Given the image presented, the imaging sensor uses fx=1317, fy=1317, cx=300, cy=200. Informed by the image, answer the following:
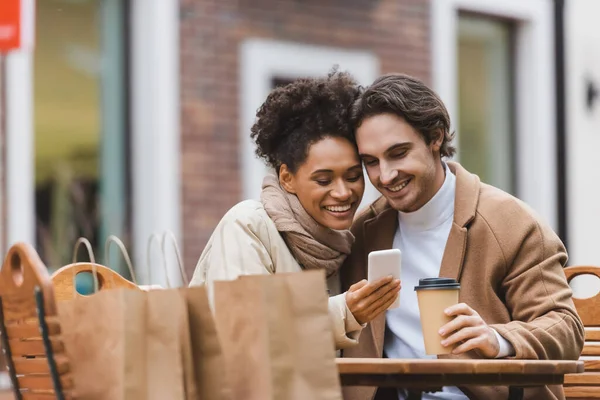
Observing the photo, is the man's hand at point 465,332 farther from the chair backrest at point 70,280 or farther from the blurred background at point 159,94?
the blurred background at point 159,94

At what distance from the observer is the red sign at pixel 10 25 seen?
4.95 m

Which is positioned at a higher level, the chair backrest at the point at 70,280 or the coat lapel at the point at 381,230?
the coat lapel at the point at 381,230

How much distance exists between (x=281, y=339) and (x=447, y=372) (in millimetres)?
419

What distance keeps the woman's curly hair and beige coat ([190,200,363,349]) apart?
0.63ft

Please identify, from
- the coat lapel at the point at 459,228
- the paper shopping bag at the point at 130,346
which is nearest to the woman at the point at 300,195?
the coat lapel at the point at 459,228

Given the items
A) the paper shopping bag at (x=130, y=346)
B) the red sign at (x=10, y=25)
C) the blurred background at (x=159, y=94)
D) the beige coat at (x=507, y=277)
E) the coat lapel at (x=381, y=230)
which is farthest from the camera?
the blurred background at (x=159, y=94)

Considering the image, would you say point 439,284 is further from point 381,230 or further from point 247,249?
point 381,230

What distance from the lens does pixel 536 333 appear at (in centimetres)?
320

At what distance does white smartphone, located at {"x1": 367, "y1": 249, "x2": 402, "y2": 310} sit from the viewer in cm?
307

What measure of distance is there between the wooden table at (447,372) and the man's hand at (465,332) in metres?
0.20

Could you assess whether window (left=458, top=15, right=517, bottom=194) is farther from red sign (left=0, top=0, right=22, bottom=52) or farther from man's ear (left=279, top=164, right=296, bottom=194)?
man's ear (left=279, top=164, right=296, bottom=194)

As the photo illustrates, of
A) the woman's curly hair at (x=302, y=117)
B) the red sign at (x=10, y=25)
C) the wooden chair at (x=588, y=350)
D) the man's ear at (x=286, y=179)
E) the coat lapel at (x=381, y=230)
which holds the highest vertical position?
the red sign at (x=10, y=25)

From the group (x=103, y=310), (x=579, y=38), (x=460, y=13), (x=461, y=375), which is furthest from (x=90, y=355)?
(x=579, y=38)

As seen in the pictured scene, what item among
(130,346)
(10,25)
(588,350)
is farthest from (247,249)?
(10,25)
